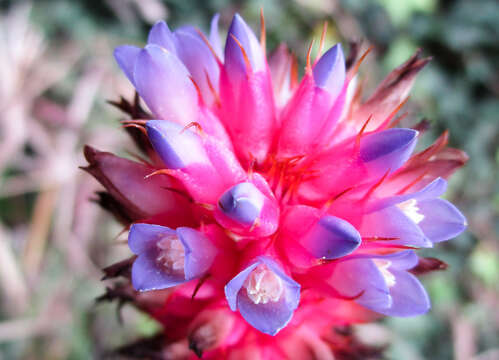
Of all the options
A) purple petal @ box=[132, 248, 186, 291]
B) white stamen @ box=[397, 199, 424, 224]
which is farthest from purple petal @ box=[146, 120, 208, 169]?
white stamen @ box=[397, 199, 424, 224]

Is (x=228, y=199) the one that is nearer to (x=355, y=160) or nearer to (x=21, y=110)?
(x=355, y=160)

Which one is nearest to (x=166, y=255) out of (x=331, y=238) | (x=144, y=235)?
(x=144, y=235)

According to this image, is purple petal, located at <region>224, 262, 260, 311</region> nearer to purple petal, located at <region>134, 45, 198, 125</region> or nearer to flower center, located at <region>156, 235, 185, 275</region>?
flower center, located at <region>156, 235, 185, 275</region>

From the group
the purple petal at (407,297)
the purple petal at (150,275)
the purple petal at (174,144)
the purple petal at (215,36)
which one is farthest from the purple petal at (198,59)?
the purple petal at (407,297)

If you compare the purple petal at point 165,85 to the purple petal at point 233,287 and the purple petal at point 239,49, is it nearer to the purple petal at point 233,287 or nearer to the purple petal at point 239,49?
the purple petal at point 239,49

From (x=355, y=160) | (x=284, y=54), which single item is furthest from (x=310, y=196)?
(x=284, y=54)

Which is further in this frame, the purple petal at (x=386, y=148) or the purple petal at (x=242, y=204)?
the purple petal at (x=386, y=148)

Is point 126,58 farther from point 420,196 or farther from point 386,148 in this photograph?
point 420,196
